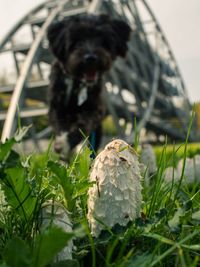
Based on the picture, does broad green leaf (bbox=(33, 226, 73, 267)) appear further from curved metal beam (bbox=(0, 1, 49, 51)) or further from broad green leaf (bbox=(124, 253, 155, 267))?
curved metal beam (bbox=(0, 1, 49, 51))

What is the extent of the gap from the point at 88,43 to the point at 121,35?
1.67 feet

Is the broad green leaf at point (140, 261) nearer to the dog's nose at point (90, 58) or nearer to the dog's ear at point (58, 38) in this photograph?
the dog's nose at point (90, 58)

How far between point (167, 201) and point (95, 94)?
152 inches

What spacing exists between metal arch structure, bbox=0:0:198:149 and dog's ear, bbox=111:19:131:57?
796mm

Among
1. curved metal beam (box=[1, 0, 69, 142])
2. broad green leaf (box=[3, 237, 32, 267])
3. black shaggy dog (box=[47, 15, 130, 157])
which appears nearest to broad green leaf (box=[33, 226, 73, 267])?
broad green leaf (box=[3, 237, 32, 267])

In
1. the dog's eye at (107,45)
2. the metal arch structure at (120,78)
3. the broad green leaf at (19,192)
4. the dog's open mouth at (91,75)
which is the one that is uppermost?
the broad green leaf at (19,192)

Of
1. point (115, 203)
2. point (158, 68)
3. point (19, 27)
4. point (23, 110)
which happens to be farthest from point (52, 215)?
point (158, 68)

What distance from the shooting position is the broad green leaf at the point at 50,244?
578 mm

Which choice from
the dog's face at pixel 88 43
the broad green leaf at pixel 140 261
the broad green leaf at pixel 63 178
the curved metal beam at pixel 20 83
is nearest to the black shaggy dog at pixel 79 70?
→ the dog's face at pixel 88 43

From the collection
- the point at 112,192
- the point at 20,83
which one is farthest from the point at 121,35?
the point at 20,83

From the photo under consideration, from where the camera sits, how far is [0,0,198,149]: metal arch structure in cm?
1360

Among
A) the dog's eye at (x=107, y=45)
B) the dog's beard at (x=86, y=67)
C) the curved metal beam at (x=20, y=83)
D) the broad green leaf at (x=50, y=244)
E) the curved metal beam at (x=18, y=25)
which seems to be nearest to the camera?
the broad green leaf at (x=50, y=244)

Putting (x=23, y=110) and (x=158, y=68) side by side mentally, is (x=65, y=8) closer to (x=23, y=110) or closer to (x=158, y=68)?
(x=23, y=110)

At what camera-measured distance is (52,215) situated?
29.3 inches
